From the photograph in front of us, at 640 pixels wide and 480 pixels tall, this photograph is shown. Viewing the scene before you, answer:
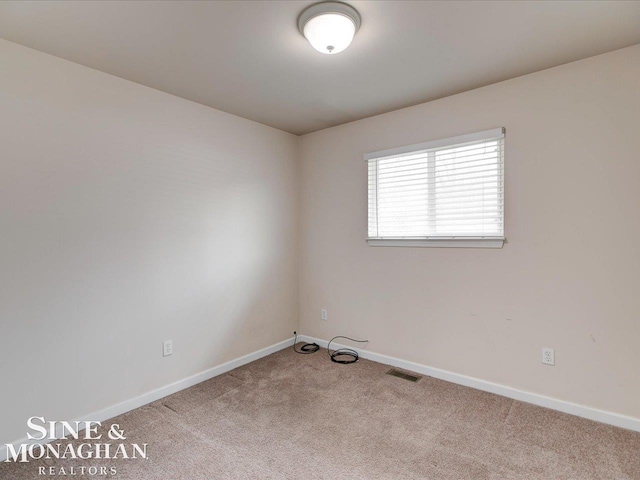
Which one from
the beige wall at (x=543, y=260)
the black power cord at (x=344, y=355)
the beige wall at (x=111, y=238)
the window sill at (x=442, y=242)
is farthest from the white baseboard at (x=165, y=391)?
the window sill at (x=442, y=242)

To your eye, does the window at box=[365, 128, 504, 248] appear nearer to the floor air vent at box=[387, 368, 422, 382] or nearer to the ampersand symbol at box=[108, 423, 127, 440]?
the floor air vent at box=[387, 368, 422, 382]

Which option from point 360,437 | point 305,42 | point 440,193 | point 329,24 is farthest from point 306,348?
point 329,24

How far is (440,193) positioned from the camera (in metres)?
2.81

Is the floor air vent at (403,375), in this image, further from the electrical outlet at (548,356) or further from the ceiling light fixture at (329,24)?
the ceiling light fixture at (329,24)

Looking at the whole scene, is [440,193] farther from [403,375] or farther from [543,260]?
[403,375]

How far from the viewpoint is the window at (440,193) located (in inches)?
101

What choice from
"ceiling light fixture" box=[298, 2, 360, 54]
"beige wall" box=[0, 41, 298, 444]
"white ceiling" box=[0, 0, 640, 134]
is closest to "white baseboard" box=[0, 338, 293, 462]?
"beige wall" box=[0, 41, 298, 444]

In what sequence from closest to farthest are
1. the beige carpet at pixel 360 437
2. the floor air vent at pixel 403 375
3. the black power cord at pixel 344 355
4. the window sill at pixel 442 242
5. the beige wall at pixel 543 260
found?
the beige carpet at pixel 360 437
the beige wall at pixel 543 260
the window sill at pixel 442 242
the floor air vent at pixel 403 375
the black power cord at pixel 344 355

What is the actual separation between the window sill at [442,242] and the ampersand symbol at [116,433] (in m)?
2.44

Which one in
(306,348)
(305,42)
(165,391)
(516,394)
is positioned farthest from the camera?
(306,348)

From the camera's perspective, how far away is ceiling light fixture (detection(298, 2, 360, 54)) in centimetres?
164

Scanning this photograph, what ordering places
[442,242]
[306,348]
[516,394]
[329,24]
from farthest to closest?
[306,348]
[442,242]
[516,394]
[329,24]

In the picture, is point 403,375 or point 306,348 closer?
point 403,375

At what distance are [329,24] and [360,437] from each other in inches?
93.8
